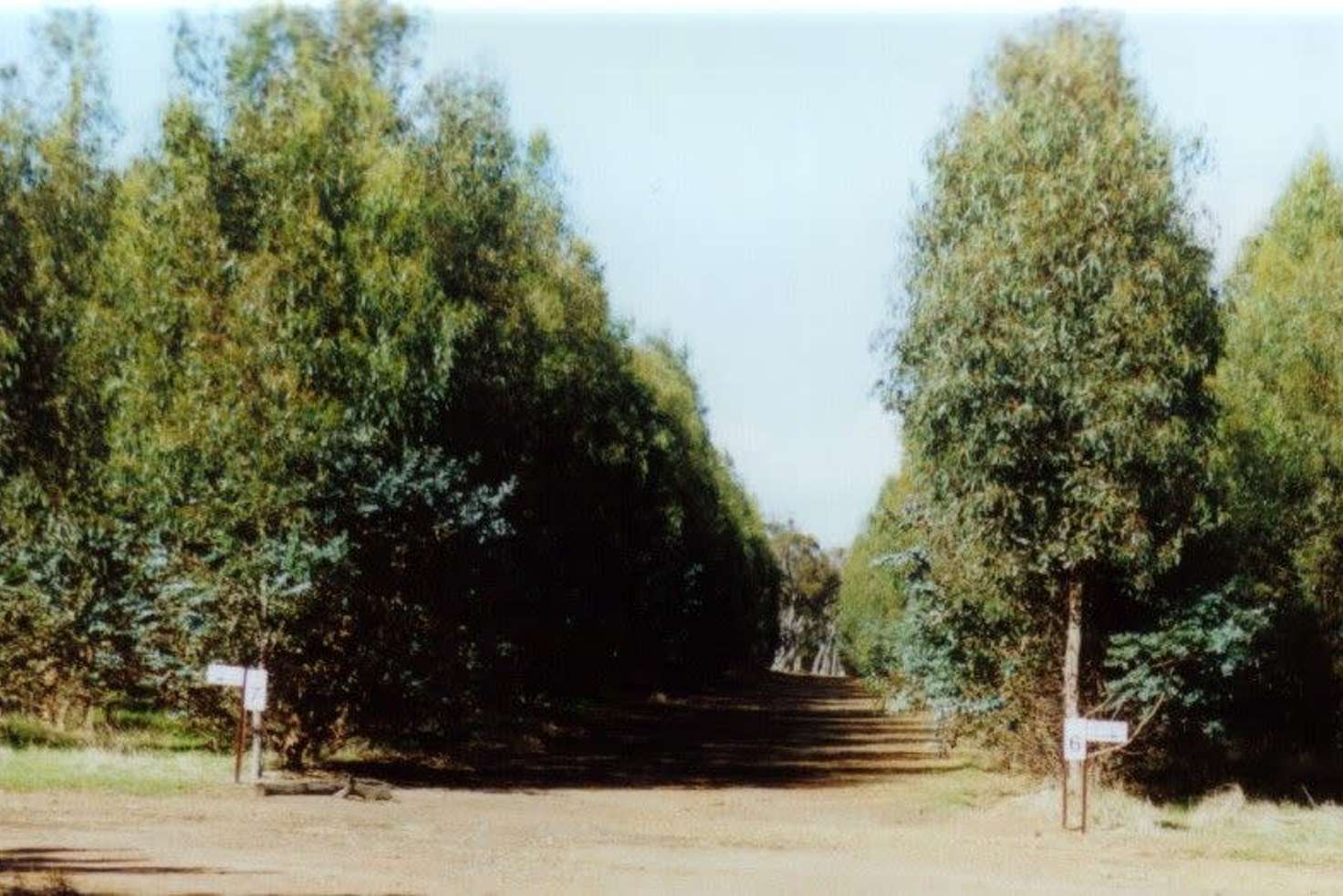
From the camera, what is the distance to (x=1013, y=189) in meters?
23.2

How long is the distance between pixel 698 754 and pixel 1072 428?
1573cm

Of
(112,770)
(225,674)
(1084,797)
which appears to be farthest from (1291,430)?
(112,770)

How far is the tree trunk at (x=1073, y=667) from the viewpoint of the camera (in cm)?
2292

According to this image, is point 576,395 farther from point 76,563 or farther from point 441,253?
point 76,563

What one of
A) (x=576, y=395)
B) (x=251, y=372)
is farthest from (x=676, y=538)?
(x=251, y=372)

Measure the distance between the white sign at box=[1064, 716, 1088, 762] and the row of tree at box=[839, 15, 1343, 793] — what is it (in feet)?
11.0

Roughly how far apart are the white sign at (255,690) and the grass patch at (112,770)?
1.39 meters

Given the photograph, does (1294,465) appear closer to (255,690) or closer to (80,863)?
(255,690)

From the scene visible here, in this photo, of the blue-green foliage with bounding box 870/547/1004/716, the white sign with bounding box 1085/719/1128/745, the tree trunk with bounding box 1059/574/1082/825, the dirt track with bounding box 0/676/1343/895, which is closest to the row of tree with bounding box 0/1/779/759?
the dirt track with bounding box 0/676/1343/895

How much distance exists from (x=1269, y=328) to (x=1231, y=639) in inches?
337

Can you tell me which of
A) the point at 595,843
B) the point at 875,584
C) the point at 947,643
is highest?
the point at 875,584

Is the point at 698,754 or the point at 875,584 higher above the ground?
the point at 875,584

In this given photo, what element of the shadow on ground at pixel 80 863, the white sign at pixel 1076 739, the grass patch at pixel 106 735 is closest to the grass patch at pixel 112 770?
the grass patch at pixel 106 735

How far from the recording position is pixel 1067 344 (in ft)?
73.7
